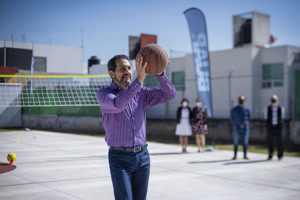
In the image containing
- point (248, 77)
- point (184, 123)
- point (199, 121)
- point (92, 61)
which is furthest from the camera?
point (248, 77)

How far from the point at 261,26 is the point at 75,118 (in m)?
14.4

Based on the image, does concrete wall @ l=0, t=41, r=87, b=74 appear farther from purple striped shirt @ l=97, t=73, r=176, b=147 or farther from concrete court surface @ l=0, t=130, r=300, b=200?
purple striped shirt @ l=97, t=73, r=176, b=147

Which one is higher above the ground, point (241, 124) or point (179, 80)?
point (179, 80)

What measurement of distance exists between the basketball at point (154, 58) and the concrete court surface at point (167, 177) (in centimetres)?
332

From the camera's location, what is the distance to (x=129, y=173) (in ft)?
10.8

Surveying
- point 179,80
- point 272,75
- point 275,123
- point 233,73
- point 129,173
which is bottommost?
point 275,123

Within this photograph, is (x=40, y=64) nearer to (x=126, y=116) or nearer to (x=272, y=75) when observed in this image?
(x=126, y=116)

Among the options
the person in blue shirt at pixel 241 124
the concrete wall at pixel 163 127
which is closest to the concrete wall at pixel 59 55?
the concrete wall at pixel 163 127

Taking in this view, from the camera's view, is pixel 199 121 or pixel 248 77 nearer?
pixel 199 121

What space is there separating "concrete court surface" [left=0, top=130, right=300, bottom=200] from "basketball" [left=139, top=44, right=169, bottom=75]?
3320 millimetres

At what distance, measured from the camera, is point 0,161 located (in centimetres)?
973

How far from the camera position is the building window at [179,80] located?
25495mm

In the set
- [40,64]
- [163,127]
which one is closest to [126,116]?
[40,64]

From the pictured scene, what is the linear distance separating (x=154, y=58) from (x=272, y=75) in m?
19.8
